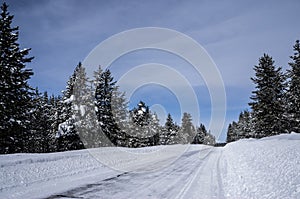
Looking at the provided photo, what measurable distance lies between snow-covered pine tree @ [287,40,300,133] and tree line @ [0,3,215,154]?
25.6m

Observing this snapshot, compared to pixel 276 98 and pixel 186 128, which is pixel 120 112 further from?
pixel 186 128

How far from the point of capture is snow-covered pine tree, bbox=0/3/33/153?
19.7 meters

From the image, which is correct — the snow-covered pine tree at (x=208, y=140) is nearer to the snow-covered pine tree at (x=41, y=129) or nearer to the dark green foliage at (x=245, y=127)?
the dark green foliage at (x=245, y=127)

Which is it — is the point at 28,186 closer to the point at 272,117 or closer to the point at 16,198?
the point at 16,198

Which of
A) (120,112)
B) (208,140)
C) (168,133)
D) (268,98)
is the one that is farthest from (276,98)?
(208,140)

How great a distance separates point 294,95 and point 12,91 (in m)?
33.5

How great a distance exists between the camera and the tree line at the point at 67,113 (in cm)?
2039

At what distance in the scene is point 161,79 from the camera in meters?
38.1

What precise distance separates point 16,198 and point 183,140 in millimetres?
65922

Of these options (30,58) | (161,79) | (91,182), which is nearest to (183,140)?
(161,79)

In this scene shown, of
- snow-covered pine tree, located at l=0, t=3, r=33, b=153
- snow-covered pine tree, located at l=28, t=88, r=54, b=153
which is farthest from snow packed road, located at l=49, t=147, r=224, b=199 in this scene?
snow-covered pine tree, located at l=28, t=88, r=54, b=153

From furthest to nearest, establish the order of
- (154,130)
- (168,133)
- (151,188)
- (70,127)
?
(168,133) → (154,130) → (70,127) → (151,188)

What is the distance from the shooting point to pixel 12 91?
2072 centimetres

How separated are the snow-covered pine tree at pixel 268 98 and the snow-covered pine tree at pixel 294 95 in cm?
102
